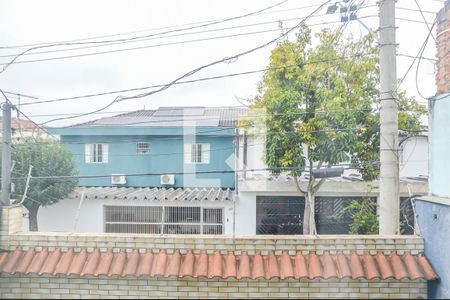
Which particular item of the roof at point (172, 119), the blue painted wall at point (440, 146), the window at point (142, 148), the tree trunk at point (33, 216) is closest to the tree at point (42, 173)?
the tree trunk at point (33, 216)

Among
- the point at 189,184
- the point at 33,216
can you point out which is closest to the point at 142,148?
the point at 189,184

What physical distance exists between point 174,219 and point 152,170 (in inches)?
67.5

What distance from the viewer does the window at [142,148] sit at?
763cm

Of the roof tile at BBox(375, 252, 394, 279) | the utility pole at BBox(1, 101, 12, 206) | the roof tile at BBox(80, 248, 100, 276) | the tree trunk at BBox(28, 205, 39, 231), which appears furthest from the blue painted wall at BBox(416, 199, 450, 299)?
the tree trunk at BBox(28, 205, 39, 231)

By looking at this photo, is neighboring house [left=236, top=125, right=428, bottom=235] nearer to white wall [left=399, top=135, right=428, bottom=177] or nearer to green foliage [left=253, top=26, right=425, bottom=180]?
white wall [left=399, top=135, right=428, bottom=177]

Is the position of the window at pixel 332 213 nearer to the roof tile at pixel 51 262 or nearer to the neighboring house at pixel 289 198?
the neighboring house at pixel 289 198

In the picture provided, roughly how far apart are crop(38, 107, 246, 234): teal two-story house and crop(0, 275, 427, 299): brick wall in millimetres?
3991

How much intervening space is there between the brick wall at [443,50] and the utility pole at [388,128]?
1.32 ft

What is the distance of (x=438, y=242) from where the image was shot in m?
1.97

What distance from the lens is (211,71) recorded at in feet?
11.9

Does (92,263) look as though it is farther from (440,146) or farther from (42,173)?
(42,173)

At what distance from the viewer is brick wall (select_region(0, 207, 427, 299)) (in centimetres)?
201

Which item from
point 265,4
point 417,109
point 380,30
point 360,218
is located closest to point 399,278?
point 380,30

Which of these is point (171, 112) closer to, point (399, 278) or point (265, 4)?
point (265, 4)
